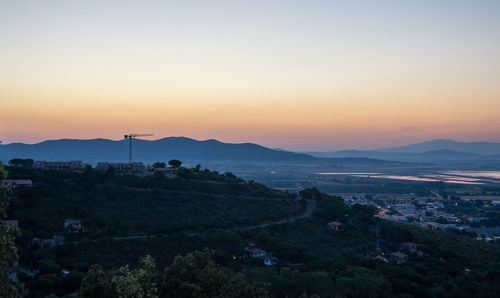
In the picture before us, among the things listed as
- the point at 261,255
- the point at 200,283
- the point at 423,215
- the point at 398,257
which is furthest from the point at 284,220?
the point at 423,215

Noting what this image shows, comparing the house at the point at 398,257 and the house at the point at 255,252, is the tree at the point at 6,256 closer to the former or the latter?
the house at the point at 255,252

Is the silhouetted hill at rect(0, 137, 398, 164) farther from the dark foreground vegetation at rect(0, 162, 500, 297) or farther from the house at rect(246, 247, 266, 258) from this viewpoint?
the house at rect(246, 247, 266, 258)

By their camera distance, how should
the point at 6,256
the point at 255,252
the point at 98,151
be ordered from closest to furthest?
the point at 6,256 → the point at 255,252 → the point at 98,151

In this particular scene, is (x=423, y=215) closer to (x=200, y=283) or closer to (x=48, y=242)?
(x=48, y=242)

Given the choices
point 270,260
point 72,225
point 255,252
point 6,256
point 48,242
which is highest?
point 6,256

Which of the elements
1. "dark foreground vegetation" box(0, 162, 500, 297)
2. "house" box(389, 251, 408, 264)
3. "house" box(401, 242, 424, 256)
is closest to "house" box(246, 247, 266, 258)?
"dark foreground vegetation" box(0, 162, 500, 297)

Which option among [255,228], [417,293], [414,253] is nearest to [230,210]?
[255,228]
